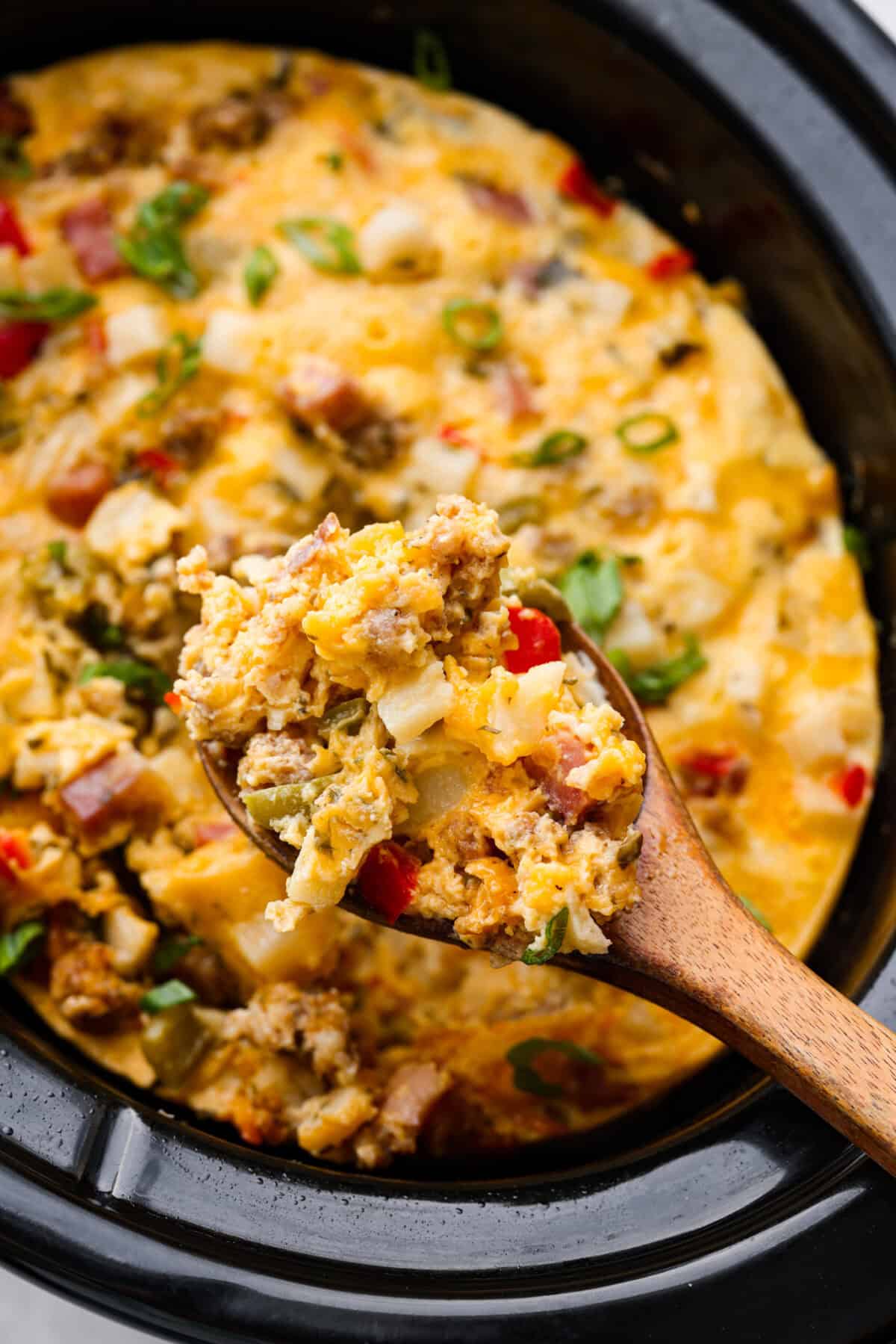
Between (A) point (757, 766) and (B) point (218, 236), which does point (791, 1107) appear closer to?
(A) point (757, 766)

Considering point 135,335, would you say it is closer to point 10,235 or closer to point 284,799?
point 10,235

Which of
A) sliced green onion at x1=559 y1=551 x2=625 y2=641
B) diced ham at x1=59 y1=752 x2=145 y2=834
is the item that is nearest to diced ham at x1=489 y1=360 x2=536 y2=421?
sliced green onion at x1=559 y1=551 x2=625 y2=641

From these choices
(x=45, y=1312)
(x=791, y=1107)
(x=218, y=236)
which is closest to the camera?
(x=791, y=1107)

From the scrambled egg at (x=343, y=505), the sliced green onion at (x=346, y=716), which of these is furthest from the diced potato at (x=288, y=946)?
the sliced green onion at (x=346, y=716)

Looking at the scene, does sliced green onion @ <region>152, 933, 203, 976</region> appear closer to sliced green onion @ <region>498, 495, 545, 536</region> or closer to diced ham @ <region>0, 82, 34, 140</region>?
sliced green onion @ <region>498, 495, 545, 536</region>

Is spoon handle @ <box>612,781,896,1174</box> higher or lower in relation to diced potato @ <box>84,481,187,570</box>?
higher

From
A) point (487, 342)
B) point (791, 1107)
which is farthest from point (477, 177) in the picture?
point (791, 1107)
